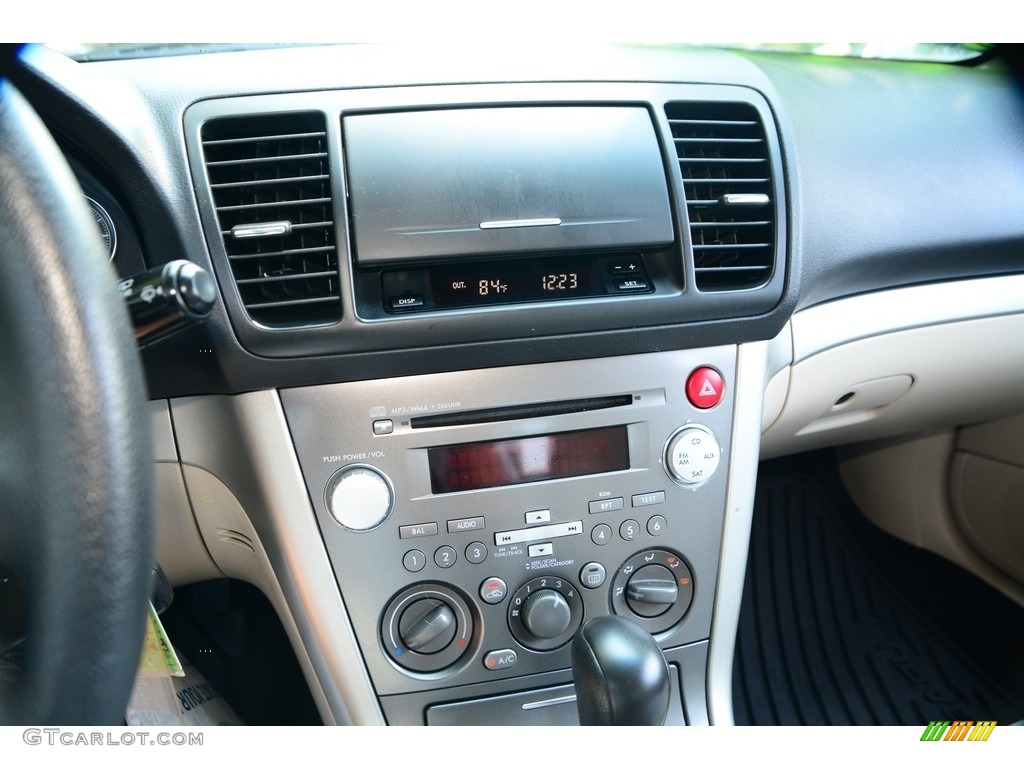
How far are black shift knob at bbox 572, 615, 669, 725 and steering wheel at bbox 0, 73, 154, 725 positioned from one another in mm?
457

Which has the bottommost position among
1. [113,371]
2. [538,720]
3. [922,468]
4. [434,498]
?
[922,468]

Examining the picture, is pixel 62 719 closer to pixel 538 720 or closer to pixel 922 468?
pixel 538 720

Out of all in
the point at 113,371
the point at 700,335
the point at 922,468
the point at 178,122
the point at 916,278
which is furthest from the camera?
the point at 922,468

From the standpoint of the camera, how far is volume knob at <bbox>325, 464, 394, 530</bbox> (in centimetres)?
92

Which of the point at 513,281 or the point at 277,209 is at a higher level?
the point at 277,209

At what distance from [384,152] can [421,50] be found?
148mm

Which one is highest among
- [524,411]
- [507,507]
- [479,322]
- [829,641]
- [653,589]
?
[479,322]

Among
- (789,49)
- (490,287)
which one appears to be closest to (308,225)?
(490,287)

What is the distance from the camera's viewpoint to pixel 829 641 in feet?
5.26

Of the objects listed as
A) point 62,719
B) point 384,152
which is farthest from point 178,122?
point 62,719

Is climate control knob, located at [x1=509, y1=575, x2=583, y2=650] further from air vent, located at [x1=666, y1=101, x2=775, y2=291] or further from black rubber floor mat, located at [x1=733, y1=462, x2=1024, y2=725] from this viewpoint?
black rubber floor mat, located at [x1=733, y1=462, x2=1024, y2=725]

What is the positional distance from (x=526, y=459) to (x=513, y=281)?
0.69 ft

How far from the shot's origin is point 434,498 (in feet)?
3.11

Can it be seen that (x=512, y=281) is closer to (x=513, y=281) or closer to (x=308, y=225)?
(x=513, y=281)
